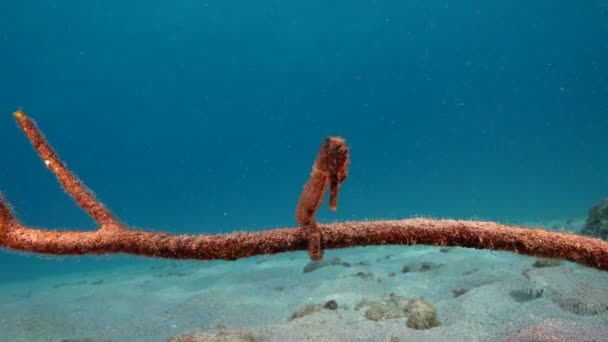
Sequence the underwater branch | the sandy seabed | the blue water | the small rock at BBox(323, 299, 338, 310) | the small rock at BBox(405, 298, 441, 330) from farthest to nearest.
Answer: the blue water
the small rock at BBox(323, 299, 338, 310)
the small rock at BBox(405, 298, 441, 330)
the sandy seabed
the underwater branch

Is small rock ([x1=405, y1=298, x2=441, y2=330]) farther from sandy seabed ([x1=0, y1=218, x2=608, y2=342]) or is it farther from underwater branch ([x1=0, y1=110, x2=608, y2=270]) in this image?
underwater branch ([x1=0, y1=110, x2=608, y2=270])

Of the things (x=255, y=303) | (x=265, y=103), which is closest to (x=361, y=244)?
(x=255, y=303)

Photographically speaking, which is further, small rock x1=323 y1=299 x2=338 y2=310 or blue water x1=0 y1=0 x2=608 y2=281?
blue water x1=0 y1=0 x2=608 y2=281

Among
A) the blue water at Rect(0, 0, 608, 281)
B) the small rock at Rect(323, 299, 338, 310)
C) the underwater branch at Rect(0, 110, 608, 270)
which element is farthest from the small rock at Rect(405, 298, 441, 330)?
the blue water at Rect(0, 0, 608, 281)

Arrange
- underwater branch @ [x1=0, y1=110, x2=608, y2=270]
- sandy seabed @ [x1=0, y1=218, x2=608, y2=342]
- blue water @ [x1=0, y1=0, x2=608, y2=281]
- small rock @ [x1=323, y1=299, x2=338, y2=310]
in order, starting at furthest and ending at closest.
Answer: blue water @ [x1=0, y1=0, x2=608, y2=281] < small rock @ [x1=323, y1=299, x2=338, y2=310] < sandy seabed @ [x1=0, y1=218, x2=608, y2=342] < underwater branch @ [x1=0, y1=110, x2=608, y2=270]

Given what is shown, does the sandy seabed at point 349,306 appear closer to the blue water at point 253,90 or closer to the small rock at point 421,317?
the small rock at point 421,317

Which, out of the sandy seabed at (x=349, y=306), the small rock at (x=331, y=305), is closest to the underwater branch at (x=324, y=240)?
the sandy seabed at (x=349, y=306)

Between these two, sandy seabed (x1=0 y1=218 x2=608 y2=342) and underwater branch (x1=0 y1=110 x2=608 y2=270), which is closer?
underwater branch (x1=0 y1=110 x2=608 y2=270)

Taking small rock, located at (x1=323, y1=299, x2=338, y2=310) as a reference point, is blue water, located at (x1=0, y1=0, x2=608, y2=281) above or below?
above

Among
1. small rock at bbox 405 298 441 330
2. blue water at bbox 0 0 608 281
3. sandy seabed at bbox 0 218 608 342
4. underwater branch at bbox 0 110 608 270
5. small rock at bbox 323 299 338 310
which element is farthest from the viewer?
blue water at bbox 0 0 608 281

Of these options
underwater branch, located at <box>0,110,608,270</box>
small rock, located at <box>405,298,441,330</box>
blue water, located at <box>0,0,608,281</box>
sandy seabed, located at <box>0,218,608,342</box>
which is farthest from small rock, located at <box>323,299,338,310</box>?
blue water, located at <box>0,0,608,281</box>

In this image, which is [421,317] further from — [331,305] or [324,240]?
[324,240]

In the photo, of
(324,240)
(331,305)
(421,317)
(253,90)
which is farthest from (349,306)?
(253,90)

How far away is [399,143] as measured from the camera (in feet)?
454
